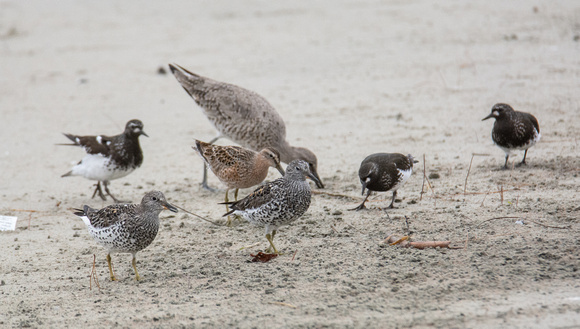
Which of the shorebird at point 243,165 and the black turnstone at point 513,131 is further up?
the black turnstone at point 513,131

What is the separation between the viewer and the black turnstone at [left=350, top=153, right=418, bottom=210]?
7.16 meters

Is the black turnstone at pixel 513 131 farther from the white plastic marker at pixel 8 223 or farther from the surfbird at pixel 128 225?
the white plastic marker at pixel 8 223

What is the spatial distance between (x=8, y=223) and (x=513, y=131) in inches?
219

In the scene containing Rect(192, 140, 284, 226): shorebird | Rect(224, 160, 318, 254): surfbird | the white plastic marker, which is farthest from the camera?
Rect(192, 140, 284, 226): shorebird

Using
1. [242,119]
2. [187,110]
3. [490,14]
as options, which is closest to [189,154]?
[242,119]

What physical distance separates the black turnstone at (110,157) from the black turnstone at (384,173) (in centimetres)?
290

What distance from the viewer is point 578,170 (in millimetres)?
7633

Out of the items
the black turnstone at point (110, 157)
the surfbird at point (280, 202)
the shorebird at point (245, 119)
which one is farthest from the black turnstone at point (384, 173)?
the black turnstone at point (110, 157)

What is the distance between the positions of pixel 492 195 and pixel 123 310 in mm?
3846

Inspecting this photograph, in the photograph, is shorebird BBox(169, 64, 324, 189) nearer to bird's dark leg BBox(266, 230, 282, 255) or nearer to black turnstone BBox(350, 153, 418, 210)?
black turnstone BBox(350, 153, 418, 210)

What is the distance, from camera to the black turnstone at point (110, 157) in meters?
8.37

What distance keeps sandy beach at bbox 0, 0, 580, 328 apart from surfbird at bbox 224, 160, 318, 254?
0.98 ft

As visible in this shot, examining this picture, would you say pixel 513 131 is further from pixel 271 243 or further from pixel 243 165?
pixel 271 243

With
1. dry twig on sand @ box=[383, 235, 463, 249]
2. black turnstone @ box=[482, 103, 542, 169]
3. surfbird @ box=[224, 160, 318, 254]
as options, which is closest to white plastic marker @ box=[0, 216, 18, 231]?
surfbird @ box=[224, 160, 318, 254]
